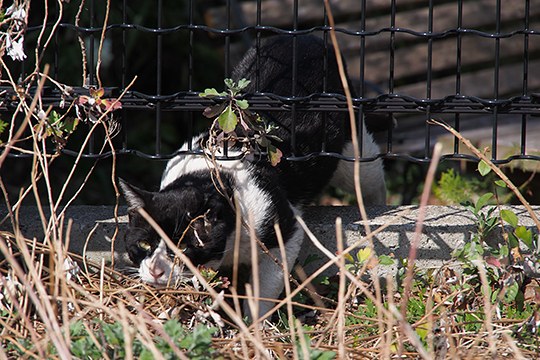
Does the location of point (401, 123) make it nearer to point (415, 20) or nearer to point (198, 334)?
point (415, 20)

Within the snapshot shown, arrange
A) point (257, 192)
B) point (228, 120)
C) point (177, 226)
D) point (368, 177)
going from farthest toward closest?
point (368, 177) < point (257, 192) < point (177, 226) < point (228, 120)

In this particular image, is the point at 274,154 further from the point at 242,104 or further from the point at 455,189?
the point at 455,189

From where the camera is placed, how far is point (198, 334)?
163 cm

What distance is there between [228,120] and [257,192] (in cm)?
37

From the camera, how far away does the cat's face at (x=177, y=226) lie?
2.61 m

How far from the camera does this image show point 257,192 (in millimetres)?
2818

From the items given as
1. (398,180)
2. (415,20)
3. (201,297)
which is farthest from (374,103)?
(415,20)

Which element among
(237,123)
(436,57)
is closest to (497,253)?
(237,123)

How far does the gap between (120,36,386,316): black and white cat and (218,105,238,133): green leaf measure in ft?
0.74

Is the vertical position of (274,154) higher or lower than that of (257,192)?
higher

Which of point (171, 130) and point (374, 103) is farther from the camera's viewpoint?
point (171, 130)

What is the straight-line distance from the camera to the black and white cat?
8.66 feet

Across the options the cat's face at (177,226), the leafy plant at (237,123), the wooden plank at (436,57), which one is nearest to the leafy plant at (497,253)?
the leafy plant at (237,123)

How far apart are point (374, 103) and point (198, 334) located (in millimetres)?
1355
